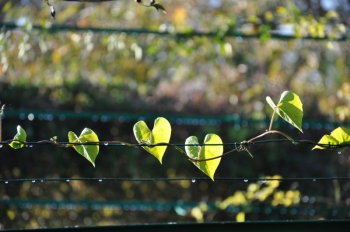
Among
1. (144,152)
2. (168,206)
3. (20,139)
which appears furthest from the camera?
(144,152)

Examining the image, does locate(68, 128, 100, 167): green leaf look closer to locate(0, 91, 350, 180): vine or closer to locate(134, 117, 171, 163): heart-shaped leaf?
locate(0, 91, 350, 180): vine

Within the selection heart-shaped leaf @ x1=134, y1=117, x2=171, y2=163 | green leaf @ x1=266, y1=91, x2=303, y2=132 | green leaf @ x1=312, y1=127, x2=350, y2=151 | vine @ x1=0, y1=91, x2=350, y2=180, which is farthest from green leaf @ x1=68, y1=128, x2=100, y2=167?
green leaf @ x1=312, y1=127, x2=350, y2=151

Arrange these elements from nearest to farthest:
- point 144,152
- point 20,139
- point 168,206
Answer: point 20,139 → point 168,206 → point 144,152

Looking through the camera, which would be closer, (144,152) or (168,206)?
(168,206)

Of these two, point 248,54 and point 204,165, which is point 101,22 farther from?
point 204,165

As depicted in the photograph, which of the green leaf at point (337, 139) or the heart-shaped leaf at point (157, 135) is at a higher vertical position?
the green leaf at point (337, 139)

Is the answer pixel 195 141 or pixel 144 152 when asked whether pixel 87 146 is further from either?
pixel 144 152

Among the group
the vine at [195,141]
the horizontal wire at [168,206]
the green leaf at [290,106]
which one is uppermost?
the green leaf at [290,106]

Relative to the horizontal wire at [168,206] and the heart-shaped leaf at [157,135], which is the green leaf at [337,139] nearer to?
the heart-shaped leaf at [157,135]

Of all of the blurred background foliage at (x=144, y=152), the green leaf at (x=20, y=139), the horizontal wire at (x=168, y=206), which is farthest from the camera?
the blurred background foliage at (x=144, y=152)

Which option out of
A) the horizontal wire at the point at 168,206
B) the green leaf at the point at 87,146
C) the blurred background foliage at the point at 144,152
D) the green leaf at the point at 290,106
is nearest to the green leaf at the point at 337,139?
the green leaf at the point at 290,106

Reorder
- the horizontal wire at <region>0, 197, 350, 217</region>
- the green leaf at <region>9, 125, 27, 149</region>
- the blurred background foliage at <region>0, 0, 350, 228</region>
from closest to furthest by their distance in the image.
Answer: the green leaf at <region>9, 125, 27, 149</region>, the horizontal wire at <region>0, 197, 350, 217</region>, the blurred background foliage at <region>0, 0, 350, 228</region>

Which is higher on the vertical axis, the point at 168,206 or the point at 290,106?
the point at 290,106

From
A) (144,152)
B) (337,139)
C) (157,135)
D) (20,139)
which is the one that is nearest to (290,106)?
(337,139)
